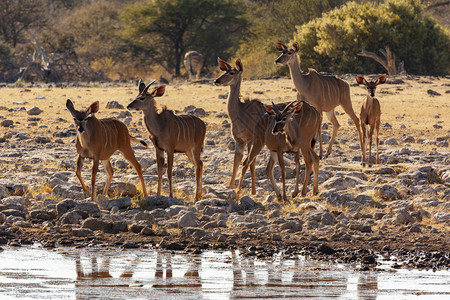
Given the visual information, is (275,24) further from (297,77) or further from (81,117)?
(81,117)

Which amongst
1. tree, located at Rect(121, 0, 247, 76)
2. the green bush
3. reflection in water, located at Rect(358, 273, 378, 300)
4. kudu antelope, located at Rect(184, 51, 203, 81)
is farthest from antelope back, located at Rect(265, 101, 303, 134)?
tree, located at Rect(121, 0, 247, 76)

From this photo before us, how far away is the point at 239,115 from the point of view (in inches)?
409

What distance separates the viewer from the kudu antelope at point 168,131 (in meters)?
9.62

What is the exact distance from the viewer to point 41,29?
128 ft

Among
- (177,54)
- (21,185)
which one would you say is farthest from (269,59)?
(21,185)

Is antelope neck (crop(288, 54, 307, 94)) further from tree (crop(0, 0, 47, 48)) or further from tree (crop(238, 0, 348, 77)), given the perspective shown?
tree (crop(0, 0, 47, 48))

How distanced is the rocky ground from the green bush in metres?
14.3

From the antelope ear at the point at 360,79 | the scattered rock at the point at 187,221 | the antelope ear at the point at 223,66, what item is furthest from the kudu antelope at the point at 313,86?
the scattered rock at the point at 187,221

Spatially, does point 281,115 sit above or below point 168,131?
above

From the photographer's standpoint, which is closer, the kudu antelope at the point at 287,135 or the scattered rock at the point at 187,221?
the scattered rock at the point at 187,221

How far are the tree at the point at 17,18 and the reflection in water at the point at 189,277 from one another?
31931mm

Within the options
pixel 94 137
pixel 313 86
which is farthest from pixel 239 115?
pixel 313 86

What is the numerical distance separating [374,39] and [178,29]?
1015 centimetres

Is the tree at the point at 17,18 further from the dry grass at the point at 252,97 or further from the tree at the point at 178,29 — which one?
the dry grass at the point at 252,97
